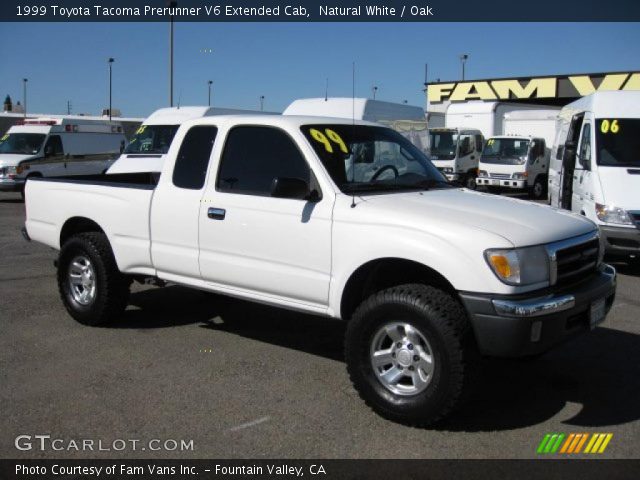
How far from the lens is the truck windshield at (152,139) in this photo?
15461 millimetres

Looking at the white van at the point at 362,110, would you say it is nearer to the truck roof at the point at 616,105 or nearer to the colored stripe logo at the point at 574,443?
the truck roof at the point at 616,105

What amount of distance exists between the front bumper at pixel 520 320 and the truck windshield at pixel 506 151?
17.9 m

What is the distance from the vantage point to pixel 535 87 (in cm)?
3706

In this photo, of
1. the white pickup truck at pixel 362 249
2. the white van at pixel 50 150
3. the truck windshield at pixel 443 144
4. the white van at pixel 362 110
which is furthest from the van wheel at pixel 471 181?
the white pickup truck at pixel 362 249

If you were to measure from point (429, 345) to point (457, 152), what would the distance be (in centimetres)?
1889

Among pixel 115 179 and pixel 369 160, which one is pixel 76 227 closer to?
pixel 115 179

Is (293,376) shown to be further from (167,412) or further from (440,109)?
(440,109)

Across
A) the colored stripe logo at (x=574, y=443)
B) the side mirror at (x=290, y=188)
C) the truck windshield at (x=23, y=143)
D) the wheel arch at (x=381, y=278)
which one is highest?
the truck windshield at (x=23, y=143)

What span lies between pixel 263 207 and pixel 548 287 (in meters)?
2.05

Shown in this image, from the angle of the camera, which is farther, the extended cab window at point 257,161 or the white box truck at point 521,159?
the white box truck at point 521,159

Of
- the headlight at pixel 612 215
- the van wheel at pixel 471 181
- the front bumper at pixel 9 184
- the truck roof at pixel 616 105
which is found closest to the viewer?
the headlight at pixel 612 215

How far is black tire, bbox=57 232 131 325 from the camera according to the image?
5.98m

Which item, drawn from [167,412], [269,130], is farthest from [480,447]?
[269,130]

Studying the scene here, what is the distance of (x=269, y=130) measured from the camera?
5.11 m
